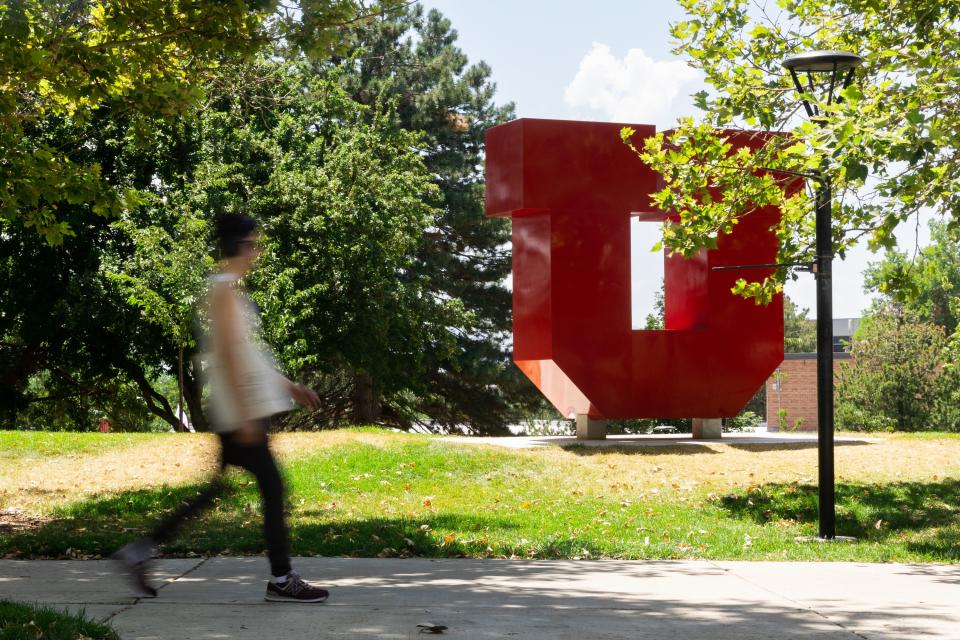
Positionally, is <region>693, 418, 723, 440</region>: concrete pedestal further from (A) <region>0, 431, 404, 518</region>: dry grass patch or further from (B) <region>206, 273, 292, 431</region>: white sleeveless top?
(B) <region>206, 273, 292, 431</region>: white sleeveless top

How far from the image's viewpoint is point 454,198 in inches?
1257

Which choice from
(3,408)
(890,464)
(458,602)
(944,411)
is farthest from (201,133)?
(944,411)

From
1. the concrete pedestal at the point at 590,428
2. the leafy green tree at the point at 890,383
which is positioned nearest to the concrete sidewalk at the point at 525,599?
the concrete pedestal at the point at 590,428

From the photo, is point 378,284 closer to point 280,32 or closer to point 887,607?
point 280,32

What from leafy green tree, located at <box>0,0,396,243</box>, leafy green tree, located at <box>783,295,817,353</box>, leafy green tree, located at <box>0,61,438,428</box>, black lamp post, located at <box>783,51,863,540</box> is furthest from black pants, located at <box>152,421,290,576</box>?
leafy green tree, located at <box>783,295,817,353</box>

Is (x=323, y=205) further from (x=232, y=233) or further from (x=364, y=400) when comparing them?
(x=232, y=233)

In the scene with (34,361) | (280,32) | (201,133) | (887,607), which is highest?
(201,133)

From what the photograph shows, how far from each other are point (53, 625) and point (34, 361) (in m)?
26.4

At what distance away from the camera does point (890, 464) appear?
49.5ft

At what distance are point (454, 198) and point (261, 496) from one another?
2652 centimetres

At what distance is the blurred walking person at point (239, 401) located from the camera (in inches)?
223

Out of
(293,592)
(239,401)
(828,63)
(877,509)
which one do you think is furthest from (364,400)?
(239,401)

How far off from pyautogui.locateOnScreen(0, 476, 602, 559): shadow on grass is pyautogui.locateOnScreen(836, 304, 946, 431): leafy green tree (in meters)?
25.4

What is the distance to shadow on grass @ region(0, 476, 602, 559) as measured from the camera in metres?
8.46
